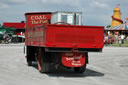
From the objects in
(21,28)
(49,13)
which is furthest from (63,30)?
(21,28)

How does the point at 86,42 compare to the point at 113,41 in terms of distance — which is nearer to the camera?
the point at 86,42

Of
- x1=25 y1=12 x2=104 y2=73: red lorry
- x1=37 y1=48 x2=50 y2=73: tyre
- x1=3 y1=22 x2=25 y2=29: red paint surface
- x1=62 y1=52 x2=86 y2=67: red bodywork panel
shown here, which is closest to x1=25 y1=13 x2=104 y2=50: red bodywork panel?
x1=25 y1=12 x2=104 y2=73: red lorry

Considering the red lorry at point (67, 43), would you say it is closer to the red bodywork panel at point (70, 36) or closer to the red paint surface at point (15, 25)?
the red bodywork panel at point (70, 36)

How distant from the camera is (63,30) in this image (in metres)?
10.0

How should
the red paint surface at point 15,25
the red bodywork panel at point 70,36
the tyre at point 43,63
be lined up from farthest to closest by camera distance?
the red paint surface at point 15,25 < the tyre at point 43,63 < the red bodywork panel at point 70,36

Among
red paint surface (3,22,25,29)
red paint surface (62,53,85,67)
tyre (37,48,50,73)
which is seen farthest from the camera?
red paint surface (3,22,25,29)

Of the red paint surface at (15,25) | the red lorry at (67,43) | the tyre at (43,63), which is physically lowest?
the tyre at (43,63)

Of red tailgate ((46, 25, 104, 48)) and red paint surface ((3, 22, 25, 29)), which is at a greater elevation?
red paint surface ((3, 22, 25, 29))

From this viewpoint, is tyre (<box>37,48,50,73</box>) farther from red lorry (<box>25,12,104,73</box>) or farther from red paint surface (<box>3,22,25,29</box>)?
red paint surface (<box>3,22,25,29</box>)

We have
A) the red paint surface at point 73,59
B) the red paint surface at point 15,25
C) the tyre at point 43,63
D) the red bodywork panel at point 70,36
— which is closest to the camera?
the red bodywork panel at point 70,36

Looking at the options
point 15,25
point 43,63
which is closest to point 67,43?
point 43,63

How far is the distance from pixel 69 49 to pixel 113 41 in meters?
41.8

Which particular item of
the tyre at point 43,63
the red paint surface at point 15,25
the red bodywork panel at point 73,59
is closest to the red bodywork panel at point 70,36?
the red bodywork panel at point 73,59

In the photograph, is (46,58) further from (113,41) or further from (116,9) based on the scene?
(116,9)
